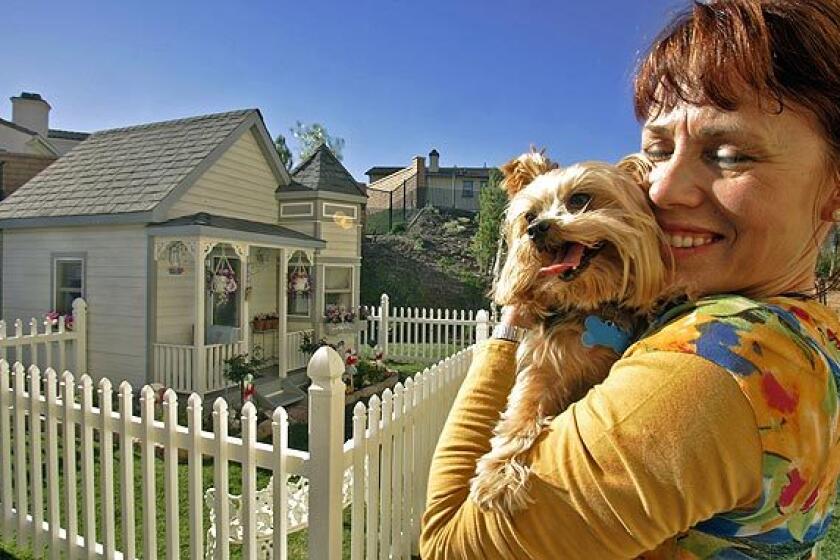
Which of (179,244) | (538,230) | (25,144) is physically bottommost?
(538,230)

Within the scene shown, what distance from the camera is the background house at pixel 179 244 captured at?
820 cm

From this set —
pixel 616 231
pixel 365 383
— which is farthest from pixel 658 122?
pixel 365 383

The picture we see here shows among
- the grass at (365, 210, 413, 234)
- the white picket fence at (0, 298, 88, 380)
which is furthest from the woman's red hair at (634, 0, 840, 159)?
the grass at (365, 210, 413, 234)

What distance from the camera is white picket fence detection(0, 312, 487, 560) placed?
8.52 feet

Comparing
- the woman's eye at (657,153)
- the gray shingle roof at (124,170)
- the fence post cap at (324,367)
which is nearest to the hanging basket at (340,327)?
the gray shingle roof at (124,170)

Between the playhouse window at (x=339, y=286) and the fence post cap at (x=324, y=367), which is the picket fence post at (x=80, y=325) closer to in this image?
the playhouse window at (x=339, y=286)

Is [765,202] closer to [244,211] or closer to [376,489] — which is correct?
[376,489]

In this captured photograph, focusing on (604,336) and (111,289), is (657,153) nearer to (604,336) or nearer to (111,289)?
(604,336)

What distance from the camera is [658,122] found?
1027 mm

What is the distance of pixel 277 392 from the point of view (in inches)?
358

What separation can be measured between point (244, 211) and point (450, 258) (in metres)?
13.6

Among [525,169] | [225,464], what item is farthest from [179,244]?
[525,169]

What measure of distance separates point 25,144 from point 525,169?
1031 inches

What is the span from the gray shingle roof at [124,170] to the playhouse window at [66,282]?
A: 0.88 metres
